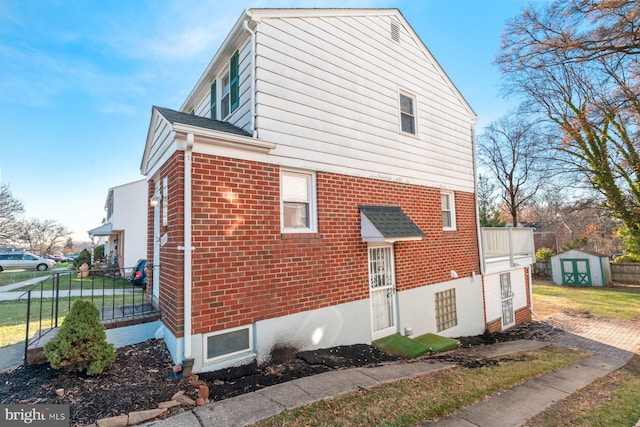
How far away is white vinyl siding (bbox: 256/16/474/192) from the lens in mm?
5559

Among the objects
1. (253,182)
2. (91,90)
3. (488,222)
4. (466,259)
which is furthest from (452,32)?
(488,222)

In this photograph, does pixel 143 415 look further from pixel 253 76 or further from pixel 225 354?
pixel 253 76

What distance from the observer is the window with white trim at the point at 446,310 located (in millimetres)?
8328

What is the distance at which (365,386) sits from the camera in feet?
13.1

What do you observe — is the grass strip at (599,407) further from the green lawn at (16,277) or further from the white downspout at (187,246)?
the green lawn at (16,277)

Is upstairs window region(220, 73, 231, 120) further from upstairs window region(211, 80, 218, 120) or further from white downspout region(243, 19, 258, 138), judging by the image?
white downspout region(243, 19, 258, 138)

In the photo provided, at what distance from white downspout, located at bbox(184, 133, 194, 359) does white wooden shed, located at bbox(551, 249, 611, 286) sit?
2614 cm

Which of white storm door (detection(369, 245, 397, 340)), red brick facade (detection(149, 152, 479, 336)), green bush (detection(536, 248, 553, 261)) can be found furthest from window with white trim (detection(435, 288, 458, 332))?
green bush (detection(536, 248, 553, 261))

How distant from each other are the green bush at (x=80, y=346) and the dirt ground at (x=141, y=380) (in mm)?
151

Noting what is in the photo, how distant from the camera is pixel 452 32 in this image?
392 inches

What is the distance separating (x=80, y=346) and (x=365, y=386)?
147 inches

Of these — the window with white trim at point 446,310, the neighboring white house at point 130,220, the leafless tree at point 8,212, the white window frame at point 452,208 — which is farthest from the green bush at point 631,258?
the leafless tree at point 8,212

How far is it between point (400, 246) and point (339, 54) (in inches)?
187

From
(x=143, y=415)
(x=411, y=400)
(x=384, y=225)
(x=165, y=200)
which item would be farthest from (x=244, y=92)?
(x=411, y=400)
